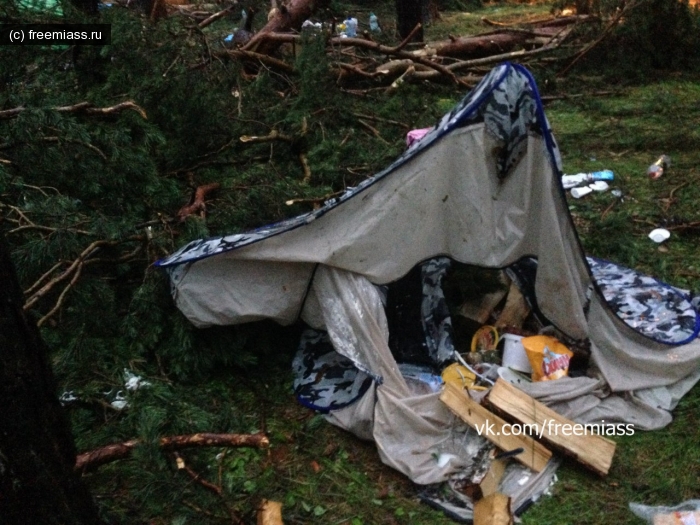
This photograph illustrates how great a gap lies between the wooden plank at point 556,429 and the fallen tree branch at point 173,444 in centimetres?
109

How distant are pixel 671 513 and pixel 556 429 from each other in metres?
0.52

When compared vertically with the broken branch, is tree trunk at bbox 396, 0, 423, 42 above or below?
above

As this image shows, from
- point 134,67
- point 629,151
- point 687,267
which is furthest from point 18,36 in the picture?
point 629,151

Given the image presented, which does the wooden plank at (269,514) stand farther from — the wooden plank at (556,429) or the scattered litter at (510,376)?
the scattered litter at (510,376)

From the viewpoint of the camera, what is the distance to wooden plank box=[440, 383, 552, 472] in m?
2.77

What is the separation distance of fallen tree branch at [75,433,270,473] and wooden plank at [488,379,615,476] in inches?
43.0

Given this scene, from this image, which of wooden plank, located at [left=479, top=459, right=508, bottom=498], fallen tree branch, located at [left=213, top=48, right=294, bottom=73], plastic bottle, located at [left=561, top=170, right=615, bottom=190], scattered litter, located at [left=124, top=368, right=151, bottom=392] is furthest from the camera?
fallen tree branch, located at [left=213, top=48, right=294, bottom=73]

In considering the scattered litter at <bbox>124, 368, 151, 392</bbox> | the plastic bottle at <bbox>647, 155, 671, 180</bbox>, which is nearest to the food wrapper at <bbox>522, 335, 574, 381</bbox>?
the scattered litter at <bbox>124, 368, 151, 392</bbox>

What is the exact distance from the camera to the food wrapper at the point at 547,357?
311cm

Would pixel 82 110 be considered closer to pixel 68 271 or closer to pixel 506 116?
pixel 68 271

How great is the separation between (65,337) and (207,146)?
189 centimetres

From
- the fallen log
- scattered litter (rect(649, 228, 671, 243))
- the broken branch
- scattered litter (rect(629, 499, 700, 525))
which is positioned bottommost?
scattered litter (rect(629, 499, 700, 525))

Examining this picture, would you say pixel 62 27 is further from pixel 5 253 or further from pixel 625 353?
pixel 625 353

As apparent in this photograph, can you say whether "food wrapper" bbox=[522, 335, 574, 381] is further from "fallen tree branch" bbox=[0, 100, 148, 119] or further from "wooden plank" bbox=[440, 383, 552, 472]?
"fallen tree branch" bbox=[0, 100, 148, 119]
